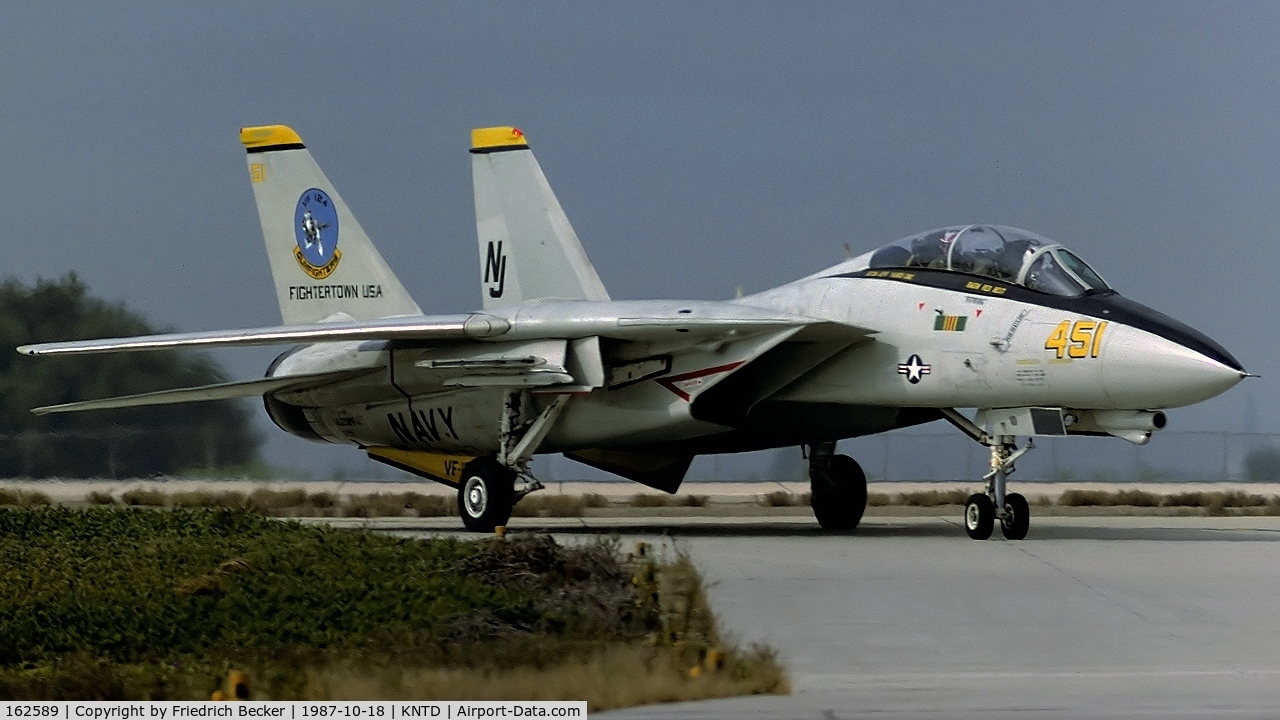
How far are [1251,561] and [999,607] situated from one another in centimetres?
355

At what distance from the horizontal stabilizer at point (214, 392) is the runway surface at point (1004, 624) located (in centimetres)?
507

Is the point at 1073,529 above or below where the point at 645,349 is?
below

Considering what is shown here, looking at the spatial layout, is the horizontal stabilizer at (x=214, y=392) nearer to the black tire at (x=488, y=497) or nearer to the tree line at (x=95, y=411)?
the black tire at (x=488, y=497)

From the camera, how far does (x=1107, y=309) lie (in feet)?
42.5

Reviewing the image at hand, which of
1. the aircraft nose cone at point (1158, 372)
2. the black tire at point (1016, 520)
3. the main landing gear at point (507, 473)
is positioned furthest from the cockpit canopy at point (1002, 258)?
the main landing gear at point (507, 473)

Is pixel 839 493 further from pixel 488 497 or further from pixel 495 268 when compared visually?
pixel 495 268

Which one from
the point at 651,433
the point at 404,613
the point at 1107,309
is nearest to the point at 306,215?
the point at 651,433

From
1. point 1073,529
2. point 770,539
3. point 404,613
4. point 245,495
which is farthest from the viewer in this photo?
point 245,495

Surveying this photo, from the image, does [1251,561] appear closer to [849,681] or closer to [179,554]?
[849,681]

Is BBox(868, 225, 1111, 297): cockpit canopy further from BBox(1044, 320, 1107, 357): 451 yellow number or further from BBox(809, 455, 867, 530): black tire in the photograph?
BBox(809, 455, 867, 530): black tire

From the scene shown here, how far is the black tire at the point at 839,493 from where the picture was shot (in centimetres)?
1609

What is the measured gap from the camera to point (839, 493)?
16078 mm

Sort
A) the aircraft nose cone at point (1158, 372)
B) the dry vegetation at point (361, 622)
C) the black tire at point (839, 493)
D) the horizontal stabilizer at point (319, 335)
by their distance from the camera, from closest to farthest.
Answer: the dry vegetation at point (361, 622), the aircraft nose cone at point (1158, 372), the horizontal stabilizer at point (319, 335), the black tire at point (839, 493)

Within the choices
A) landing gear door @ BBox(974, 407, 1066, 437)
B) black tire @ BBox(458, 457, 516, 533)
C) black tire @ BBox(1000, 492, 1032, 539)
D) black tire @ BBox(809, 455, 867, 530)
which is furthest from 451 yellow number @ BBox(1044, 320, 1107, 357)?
black tire @ BBox(458, 457, 516, 533)
